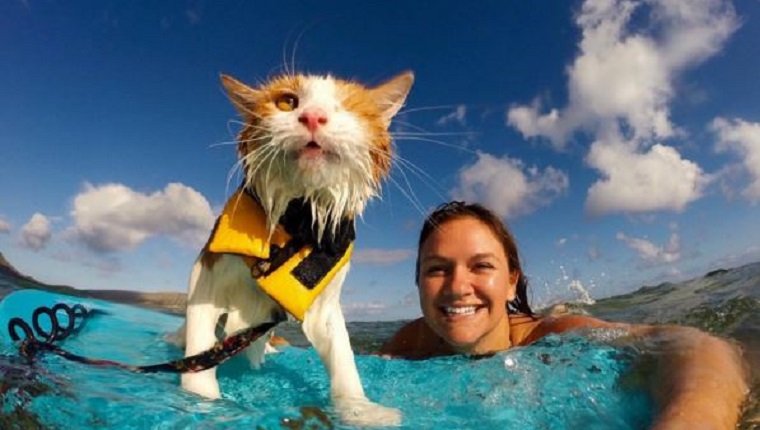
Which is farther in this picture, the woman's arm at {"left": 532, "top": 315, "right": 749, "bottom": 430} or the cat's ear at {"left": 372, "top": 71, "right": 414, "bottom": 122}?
the cat's ear at {"left": 372, "top": 71, "right": 414, "bottom": 122}

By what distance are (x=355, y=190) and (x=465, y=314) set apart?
71.4 inches

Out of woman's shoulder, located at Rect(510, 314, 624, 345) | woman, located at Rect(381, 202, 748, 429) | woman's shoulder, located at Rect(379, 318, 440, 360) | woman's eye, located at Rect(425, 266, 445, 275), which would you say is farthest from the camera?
woman's shoulder, located at Rect(379, 318, 440, 360)

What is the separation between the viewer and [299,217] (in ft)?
11.5

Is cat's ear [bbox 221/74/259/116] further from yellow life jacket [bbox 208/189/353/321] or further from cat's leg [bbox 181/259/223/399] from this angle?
cat's leg [bbox 181/259/223/399]

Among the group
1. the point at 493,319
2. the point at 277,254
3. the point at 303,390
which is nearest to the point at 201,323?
the point at 277,254

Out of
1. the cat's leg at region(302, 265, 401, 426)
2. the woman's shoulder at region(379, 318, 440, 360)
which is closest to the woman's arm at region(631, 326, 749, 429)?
the cat's leg at region(302, 265, 401, 426)

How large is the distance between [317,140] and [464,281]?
2.05m

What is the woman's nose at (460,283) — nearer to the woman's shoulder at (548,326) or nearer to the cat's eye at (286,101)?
the woman's shoulder at (548,326)

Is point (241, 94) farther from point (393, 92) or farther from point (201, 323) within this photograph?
point (201, 323)

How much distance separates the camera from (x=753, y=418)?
135 inches

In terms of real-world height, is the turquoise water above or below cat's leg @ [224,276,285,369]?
below

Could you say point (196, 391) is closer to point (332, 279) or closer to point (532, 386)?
point (332, 279)

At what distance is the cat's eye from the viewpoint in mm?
3311

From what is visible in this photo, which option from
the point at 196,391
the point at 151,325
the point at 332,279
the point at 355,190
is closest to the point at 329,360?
the point at 332,279
